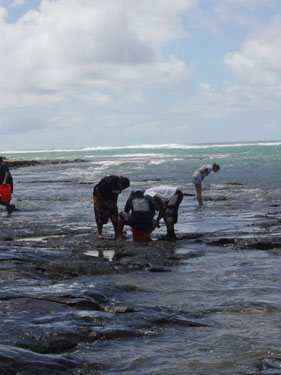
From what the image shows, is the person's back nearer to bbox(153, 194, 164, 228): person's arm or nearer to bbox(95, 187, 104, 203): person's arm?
bbox(153, 194, 164, 228): person's arm

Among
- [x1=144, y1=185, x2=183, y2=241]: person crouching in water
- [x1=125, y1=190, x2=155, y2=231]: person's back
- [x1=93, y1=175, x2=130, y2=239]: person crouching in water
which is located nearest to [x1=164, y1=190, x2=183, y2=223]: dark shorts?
[x1=144, y1=185, x2=183, y2=241]: person crouching in water

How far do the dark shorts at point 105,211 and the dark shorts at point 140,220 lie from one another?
0.72 meters

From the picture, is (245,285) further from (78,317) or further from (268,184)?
(268,184)

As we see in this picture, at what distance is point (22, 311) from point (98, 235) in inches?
224

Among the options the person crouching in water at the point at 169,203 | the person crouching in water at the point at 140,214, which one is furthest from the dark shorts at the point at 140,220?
the person crouching in water at the point at 169,203

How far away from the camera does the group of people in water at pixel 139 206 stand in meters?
9.91

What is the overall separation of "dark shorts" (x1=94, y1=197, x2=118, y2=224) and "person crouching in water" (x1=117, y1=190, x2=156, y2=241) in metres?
0.63

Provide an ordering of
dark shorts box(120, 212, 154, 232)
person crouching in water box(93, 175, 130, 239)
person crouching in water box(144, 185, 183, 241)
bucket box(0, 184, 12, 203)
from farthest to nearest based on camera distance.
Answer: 1. bucket box(0, 184, 12, 203)
2. person crouching in water box(93, 175, 130, 239)
3. person crouching in water box(144, 185, 183, 241)
4. dark shorts box(120, 212, 154, 232)

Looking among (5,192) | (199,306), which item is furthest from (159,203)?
(5,192)

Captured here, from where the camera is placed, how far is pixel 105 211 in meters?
10.8

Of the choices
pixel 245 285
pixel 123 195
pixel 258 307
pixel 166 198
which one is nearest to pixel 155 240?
pixel 166 198

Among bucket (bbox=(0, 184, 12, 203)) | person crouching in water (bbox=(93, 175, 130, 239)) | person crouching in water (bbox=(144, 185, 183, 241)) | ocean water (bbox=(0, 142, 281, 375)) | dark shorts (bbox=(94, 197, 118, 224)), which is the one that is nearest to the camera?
ocean water (bbox=(0, 142, 281, 375))

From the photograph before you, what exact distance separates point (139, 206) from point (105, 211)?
3.68 feet

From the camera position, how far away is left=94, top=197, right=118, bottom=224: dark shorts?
1075 cm
